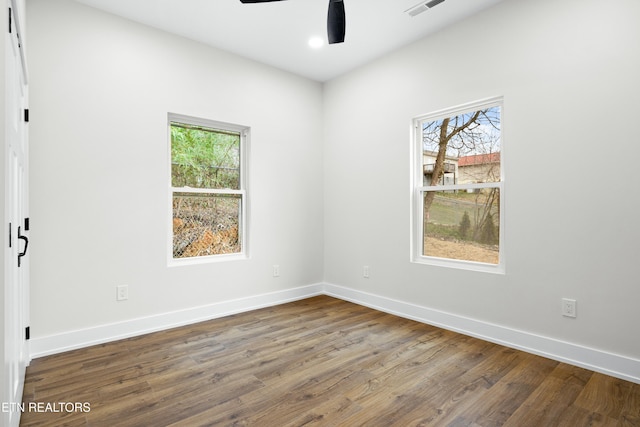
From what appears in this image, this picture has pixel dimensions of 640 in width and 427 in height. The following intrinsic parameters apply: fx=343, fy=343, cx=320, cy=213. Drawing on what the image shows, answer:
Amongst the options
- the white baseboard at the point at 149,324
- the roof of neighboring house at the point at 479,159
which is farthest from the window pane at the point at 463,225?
the white baseboard at the point at 149,324

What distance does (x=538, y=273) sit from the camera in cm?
269

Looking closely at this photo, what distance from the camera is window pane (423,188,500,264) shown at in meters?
3.07

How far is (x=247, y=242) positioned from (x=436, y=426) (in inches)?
106

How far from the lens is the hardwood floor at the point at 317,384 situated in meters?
1.87

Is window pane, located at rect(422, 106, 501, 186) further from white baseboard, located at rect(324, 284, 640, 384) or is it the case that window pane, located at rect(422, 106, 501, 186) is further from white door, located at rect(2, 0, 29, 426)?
white door, located at rect(2, 0, 29, 426)

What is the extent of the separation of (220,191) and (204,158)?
1.27 ft

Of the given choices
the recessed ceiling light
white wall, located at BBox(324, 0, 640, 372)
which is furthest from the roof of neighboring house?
the recessed ceiling light

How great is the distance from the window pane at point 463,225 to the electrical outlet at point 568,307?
582mm

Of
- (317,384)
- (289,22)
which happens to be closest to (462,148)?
(289,22)

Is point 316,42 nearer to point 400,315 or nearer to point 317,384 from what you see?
point 400,315

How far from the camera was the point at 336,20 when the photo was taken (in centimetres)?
223

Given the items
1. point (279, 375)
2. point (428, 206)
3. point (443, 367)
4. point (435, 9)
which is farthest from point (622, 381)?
point (435, 9)

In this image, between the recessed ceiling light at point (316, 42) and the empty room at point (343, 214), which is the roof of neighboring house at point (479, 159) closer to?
the empty room at point (343, 214)

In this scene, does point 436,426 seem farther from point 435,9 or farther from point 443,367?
point 435,9
